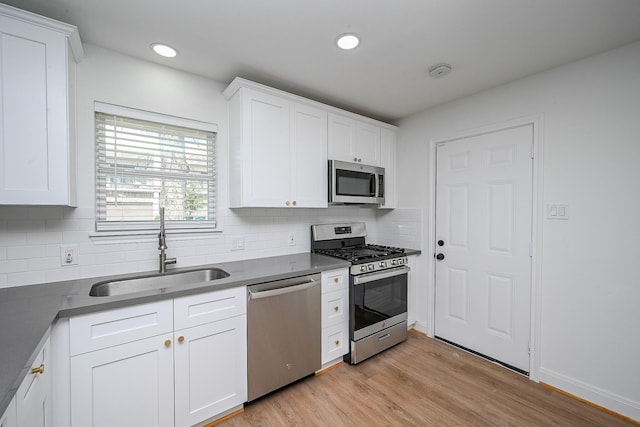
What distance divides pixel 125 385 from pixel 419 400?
189 cm

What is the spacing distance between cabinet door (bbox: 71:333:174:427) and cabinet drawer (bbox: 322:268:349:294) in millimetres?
1143

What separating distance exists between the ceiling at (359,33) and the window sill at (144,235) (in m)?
1.28

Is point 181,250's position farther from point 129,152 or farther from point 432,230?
point 432,230

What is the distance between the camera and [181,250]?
2117 millimetres

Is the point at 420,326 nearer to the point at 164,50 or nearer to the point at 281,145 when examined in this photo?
the point at 281,145

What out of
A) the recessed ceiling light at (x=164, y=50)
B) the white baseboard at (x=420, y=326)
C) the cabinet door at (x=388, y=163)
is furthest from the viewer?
the cabinet door at (x=388, y=163)

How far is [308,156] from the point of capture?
2482 millimetres

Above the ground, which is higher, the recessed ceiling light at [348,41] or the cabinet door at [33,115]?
the recessed ceiling light at [348,41]

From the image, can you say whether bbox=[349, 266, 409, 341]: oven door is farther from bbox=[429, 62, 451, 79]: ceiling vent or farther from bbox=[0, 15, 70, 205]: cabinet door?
bbox=[0, 15, 70, 205]: cabinet door

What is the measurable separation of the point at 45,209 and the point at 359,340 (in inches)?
97.6

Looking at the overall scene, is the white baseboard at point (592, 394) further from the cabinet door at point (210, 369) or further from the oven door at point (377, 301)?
the cabinet door at point (210, 369)

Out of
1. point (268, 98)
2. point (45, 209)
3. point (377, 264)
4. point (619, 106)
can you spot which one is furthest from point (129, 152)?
point (619, 106)

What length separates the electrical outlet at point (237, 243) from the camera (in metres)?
2.37

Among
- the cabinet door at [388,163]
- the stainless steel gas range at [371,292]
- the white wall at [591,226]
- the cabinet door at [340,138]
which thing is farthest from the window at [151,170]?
the white wall at [591,226]
